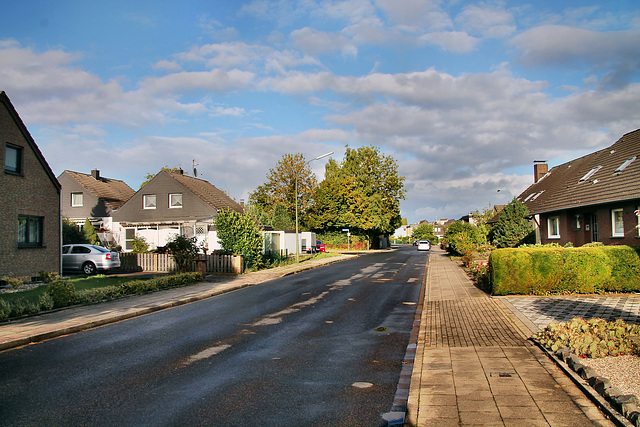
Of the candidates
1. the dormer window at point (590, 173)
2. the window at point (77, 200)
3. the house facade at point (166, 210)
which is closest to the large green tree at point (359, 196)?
the house facade at point (166, 210)

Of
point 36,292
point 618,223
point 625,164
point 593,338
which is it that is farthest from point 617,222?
point 36,292

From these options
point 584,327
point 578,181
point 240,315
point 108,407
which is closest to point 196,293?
point 240,315

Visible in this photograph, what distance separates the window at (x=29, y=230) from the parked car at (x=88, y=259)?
315 cm

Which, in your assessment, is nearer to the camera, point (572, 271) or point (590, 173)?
point (572, 271)

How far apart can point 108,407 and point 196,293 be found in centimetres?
1063

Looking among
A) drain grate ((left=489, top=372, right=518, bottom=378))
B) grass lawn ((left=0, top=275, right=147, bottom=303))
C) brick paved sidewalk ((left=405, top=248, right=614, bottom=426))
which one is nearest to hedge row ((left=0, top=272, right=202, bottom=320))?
grass lawn ((left=0, top=275, right=147, bottom=303))

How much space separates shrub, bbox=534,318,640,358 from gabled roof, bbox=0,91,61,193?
67.1 ft

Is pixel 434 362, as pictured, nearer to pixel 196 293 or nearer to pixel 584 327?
pixel 584 327

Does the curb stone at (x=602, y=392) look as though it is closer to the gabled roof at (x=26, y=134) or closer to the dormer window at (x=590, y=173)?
the gabled roof at (x=26, y=134)

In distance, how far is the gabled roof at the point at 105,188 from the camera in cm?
4419

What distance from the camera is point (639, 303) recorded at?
37.8ft

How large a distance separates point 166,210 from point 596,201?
32.9 metres

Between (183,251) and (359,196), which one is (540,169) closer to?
(359,196)

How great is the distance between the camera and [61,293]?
12.1 m
